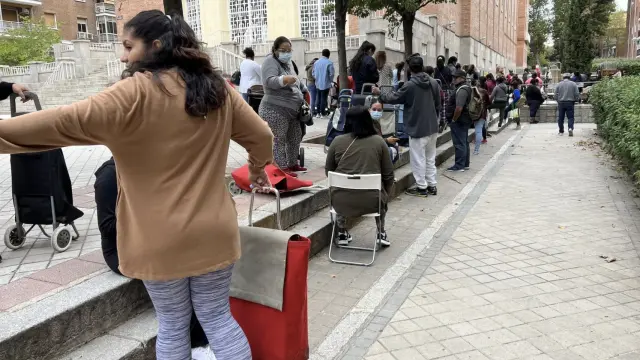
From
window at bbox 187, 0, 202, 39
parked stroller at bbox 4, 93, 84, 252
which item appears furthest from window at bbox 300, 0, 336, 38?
parked stroller at bbox 4, 93, 84, 252

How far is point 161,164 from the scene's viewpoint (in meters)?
1.92

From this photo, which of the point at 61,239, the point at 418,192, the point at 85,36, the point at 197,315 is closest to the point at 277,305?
the point at 197,315

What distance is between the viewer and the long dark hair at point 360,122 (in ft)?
16.4

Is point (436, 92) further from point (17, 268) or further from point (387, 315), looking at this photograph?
point (17, 268)

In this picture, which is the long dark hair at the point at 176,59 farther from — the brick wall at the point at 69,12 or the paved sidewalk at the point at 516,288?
the brick wall at the point at 69,12

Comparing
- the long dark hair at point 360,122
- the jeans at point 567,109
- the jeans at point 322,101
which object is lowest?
the jeans at point 567,109

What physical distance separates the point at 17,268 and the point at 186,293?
2114mm

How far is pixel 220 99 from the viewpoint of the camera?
1.99 meters

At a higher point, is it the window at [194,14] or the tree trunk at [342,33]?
the window at [194,14]

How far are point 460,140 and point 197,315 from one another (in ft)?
26.6

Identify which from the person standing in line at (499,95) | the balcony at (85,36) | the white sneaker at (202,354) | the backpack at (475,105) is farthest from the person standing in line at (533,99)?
the balcony at (85,36)

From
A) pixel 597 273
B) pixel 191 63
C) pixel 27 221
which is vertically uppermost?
pixel 191 63

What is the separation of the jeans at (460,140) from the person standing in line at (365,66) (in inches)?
74.5

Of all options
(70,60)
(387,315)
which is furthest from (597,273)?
(70,60)
